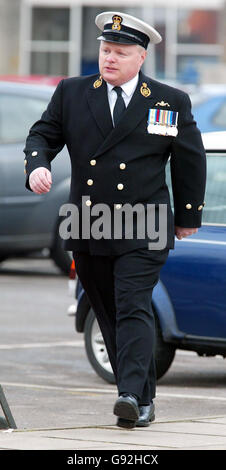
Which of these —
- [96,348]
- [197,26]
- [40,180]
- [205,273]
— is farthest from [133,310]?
[197,26]

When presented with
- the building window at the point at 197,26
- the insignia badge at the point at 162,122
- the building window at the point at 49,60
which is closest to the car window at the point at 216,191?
the insignia badge at the point at 162,122

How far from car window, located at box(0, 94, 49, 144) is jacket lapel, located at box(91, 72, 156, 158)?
803cm

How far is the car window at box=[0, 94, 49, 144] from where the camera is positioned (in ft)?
47.4

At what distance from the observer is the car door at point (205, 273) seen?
26.7ft

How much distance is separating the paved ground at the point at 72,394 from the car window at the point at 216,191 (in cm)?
104

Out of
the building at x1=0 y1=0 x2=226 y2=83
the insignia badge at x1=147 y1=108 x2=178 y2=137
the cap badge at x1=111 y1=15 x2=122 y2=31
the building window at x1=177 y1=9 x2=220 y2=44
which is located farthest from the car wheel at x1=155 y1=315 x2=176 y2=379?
the building window at x1=177 y1=9 x2=220 y2=44

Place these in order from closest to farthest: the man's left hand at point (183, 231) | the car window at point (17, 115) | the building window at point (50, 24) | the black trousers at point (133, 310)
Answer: the black trousers at point (133, 310)
the man's left hand at point (183, 231)
the car window at point (17, 115)
the building window at point (50, 24)

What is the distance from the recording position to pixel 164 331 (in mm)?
8391

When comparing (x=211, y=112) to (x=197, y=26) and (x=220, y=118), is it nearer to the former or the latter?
(x=220, y=118)

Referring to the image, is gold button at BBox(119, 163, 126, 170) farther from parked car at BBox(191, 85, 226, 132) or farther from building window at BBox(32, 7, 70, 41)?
building window at BBox(32, 7, 70, 41)

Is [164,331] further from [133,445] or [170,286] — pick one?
[133,445]

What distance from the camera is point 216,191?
8422 mm

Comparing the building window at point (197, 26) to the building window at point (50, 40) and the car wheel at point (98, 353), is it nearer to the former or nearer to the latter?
the building window at point (50, 40)

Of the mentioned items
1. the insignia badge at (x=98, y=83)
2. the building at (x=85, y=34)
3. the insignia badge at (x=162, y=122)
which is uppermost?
the insignia badge at (x=98, y=83)
